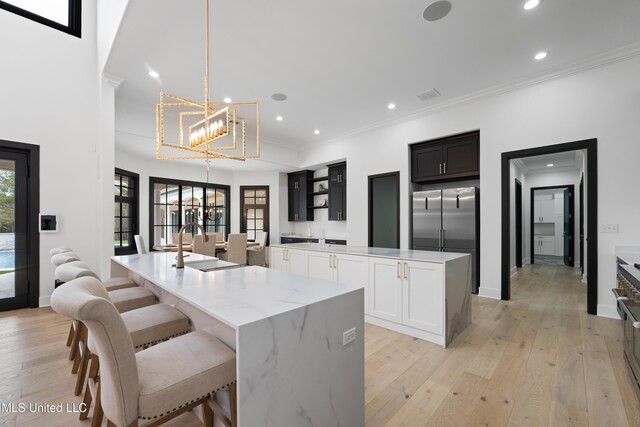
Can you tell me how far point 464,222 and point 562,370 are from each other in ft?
8.70

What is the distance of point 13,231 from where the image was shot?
366 centimetres

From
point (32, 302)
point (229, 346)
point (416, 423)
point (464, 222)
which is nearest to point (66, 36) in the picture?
point (32, 302)

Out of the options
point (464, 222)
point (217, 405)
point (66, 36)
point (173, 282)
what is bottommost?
point (217, 405)

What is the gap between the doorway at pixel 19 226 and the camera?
3609mm

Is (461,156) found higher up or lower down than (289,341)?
higher up

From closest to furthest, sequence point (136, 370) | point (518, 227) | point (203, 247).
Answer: point (136, 370) → point (203, 247) → point (518, 227)

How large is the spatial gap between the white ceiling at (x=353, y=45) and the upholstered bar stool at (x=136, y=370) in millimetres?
2719

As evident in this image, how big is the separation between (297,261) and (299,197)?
3.92m

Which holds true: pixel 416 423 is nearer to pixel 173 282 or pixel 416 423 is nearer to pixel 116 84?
pixel 173 282

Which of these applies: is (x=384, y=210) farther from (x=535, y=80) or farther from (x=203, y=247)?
(x=203, y=247)

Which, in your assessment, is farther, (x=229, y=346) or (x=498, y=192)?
(x=498, y=192)

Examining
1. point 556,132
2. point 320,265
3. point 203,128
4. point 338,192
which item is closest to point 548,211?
point 556,132

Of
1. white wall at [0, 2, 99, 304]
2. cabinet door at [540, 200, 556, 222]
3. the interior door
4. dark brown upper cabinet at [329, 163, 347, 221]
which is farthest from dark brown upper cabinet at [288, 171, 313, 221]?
cabinet door at [540, 200, 556, 222]

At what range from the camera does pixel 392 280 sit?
2977mm
